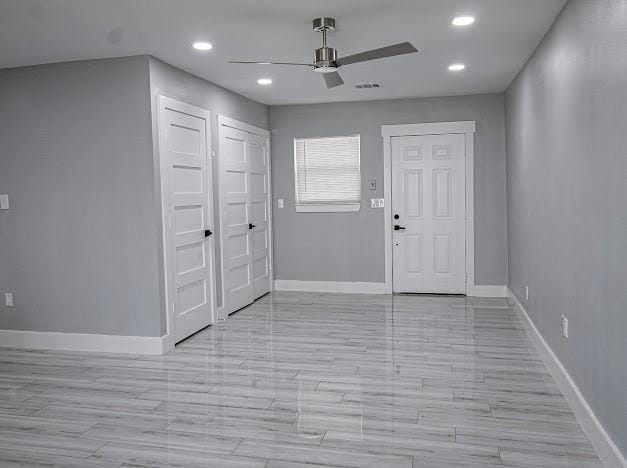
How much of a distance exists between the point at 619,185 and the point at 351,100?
492 cm

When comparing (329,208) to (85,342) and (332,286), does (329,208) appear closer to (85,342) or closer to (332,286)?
(332,286)

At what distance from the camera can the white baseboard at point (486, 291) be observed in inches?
269

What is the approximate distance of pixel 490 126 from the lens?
22.2 ft

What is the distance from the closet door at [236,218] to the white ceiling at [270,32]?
89 centimetres

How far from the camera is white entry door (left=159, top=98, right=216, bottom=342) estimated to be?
4.81 m

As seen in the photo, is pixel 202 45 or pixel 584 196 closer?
pixel 584 196

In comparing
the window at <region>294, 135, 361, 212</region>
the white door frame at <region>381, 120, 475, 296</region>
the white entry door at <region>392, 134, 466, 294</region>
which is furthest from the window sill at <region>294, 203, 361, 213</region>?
the white entry door at <region>392, 134, 466, 294</region>

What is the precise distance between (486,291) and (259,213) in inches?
117

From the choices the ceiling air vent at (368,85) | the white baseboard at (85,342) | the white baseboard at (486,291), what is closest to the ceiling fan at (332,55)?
the ceiling air vent at (368,85)

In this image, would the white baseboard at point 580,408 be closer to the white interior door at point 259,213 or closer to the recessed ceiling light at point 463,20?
the recessed ceiling light at point 463,20

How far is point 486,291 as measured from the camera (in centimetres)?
688

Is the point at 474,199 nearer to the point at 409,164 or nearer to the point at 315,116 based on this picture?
the point at 409,164

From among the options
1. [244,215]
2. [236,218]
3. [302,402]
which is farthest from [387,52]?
[244,215]

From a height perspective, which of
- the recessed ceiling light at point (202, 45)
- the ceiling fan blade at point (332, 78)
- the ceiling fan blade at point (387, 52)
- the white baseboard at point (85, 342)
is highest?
the recessed ceiling light at point (202, 45)
